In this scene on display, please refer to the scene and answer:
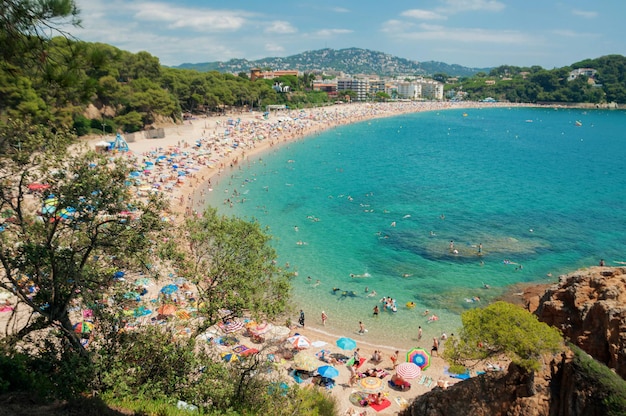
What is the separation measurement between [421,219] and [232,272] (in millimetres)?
27443

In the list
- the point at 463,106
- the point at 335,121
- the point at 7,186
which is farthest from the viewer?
the point at 463,106

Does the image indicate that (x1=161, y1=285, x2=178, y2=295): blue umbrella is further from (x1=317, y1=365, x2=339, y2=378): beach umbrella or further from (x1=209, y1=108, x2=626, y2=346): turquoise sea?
(x1=317, y1=365, x2=339, y2=378): beach umbrella

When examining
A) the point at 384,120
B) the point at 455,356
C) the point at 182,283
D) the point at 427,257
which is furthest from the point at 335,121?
the point at 455,356

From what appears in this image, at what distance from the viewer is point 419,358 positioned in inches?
650

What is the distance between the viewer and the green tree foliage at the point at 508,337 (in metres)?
9.31

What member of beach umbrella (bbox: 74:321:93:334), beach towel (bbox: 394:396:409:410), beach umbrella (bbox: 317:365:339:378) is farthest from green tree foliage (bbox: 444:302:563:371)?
beach umbrella (bbox: 74:321:93:334)

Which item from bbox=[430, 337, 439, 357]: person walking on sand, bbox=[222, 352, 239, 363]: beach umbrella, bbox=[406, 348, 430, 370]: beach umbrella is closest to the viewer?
bbox=[222, 352, 239, 363]: beach umbrella

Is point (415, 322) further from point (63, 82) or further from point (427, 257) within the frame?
point (63, 82)

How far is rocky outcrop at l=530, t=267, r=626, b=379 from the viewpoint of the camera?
1028 centimetres

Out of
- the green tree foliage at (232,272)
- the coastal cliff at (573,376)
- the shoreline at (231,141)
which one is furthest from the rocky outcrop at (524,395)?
the shoreline at (231,141)

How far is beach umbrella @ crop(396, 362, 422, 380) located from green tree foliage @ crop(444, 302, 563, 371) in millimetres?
4707

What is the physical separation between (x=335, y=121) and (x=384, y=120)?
2166cm

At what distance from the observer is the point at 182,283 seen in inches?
815

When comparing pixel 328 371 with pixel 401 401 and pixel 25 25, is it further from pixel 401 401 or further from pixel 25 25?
pixel 25 25
